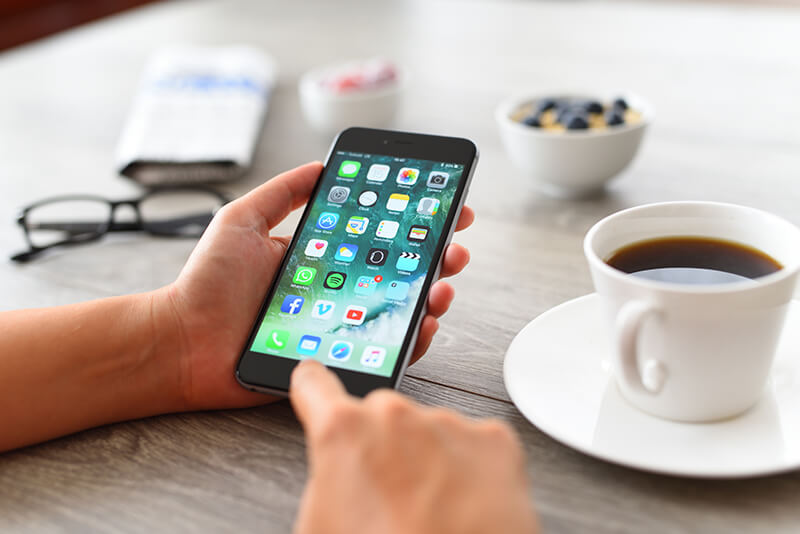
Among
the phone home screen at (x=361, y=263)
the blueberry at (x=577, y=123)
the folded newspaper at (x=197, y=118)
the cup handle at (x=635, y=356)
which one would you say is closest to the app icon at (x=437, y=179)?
the phone home screen at (x=361, y=263)

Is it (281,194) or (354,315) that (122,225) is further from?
(354,315)

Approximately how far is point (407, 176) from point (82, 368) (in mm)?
307

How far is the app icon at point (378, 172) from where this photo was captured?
69 centimetres

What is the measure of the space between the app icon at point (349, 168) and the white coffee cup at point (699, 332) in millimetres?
237

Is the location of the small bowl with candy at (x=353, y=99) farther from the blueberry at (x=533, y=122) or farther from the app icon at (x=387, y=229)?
the app icon at (x=387, y=229)

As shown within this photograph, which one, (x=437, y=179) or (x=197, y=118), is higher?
(x=437, y=179)

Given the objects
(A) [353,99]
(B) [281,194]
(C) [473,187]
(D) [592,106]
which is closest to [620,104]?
(D) [592,106]

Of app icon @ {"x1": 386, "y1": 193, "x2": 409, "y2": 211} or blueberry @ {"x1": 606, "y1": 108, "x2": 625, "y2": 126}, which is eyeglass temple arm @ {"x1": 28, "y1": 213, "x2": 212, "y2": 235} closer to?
app icon @ {"x1": 386, "y1": 193, "x2": 409, "y2": 211}

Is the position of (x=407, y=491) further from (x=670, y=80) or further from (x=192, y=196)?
(x=670, y=80)

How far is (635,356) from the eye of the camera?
19.8 inches

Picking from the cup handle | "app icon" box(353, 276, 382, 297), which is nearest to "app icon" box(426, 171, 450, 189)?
"app icon" box(353, 276, 382, 297)

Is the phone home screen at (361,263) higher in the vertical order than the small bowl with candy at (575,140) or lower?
higher

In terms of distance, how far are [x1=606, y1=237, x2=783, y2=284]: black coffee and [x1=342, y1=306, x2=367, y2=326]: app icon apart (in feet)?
0.61

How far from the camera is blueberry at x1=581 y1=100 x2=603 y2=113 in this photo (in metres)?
0.95
